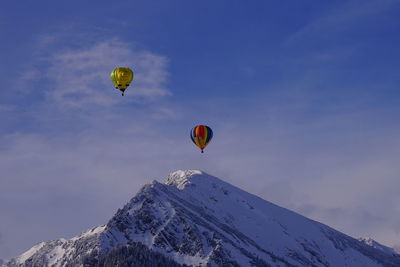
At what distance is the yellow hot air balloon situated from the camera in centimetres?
17962

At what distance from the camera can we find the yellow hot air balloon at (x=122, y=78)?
17962 centimetres

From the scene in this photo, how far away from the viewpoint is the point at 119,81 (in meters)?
180

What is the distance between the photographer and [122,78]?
180 meters
